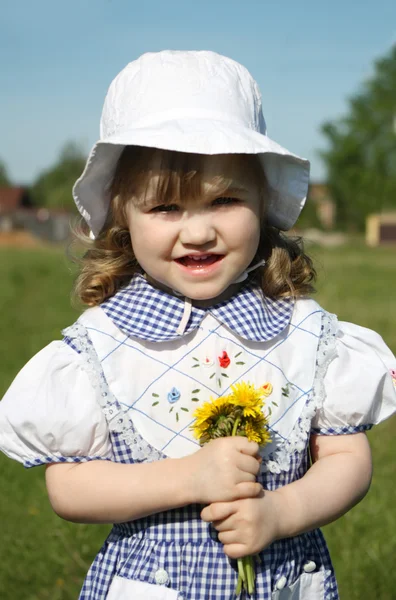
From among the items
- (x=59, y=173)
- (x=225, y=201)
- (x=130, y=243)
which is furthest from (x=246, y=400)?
(x=59, y=173)

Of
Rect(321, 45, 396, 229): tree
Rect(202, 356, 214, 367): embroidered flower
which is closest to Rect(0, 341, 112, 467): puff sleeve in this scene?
Rect(202, 356, 214, 367): embroidered flower

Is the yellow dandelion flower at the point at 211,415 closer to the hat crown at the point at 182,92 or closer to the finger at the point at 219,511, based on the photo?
the finger at the point at 219,511

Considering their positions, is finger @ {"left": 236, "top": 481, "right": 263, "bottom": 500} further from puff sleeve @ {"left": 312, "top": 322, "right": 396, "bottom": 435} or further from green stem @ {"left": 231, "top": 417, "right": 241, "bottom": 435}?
puff sleeve @ {"left": 312, "top": 322, "right": 396, "bottom": 435}

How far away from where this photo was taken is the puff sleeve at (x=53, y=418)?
201cm

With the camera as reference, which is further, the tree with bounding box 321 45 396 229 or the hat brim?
the tree with bounding box 321 45 396 229

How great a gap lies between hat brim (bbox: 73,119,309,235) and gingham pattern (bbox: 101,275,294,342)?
0.77ft

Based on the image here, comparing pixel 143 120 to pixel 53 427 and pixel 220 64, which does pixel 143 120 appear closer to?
pixel 220 64

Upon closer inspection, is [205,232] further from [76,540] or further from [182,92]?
[76,540]

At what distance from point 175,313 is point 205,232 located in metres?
0.26

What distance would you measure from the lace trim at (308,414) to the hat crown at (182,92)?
23.1 inches

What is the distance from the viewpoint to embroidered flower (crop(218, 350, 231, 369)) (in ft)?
7.02

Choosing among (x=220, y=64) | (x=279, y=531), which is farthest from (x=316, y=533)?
(x=220, y=64)

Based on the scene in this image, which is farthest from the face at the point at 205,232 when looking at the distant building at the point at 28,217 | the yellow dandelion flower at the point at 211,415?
the distant building at the point at 28,217

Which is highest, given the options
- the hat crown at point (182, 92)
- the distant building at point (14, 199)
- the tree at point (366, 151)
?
the hat crown at point (182, 92)
